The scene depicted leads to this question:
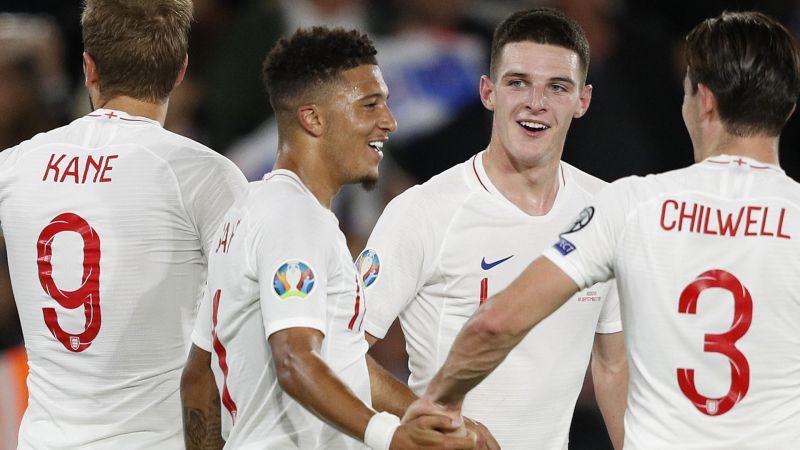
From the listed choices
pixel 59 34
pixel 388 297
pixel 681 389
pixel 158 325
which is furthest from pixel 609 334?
pixel 59 34

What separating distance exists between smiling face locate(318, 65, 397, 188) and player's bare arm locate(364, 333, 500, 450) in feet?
2.33

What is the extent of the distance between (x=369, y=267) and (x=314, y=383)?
1.21m

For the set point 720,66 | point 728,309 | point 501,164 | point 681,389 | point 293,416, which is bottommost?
point 293,416

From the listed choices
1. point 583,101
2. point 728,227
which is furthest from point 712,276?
point 583,101

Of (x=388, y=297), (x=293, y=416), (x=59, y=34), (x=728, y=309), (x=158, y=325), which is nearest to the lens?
(x=728, y=309)

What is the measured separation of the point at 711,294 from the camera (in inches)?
149

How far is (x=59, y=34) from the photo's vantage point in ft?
30.8

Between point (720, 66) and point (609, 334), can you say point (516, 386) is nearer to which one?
point (609, 334)

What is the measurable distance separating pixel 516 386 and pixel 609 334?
52cm

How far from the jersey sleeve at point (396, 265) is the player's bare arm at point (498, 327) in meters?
0.79

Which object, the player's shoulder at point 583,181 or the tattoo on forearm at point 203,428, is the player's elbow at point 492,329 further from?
the player's shoulder at point 583,181

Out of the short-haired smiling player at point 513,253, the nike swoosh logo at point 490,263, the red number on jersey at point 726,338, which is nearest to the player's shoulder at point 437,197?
the short-haired smiling player at point 513,253

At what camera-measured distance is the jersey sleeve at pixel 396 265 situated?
16.1ft

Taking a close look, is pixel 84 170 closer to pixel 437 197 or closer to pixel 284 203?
pixel 284 203
